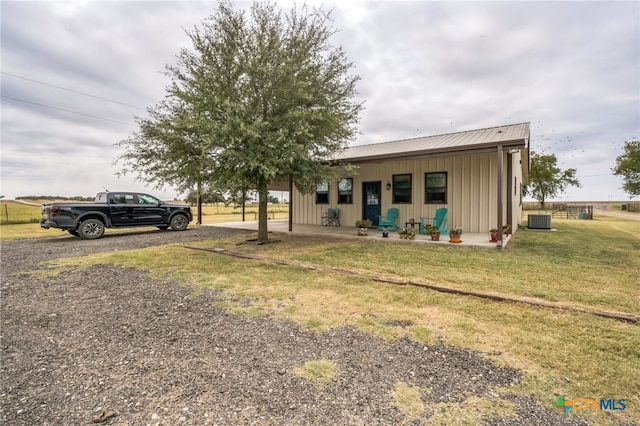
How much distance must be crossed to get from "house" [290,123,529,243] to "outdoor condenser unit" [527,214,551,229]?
235 centimetres

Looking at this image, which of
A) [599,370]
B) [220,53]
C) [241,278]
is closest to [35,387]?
[241,278]

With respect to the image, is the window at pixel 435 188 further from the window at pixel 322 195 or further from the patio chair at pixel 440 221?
the window at pixel 322 195

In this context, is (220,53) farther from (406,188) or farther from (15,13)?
(406,188)

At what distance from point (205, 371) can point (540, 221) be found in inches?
564

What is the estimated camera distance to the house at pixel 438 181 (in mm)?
8828

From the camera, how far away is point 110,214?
1020cm

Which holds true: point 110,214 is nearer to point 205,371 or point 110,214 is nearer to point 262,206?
point 262,206

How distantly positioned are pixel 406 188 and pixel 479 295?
7.55m

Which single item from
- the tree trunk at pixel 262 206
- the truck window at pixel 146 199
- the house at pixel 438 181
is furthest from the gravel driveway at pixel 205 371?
the truck window at pixel 146 199

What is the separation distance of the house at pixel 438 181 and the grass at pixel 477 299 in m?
2.48

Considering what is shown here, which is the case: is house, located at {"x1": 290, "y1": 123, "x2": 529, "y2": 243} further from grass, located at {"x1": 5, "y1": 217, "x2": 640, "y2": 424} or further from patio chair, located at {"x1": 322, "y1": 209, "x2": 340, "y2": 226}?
grass, located at {"x1": 5, "y1": 217, "x2": 640, "y2": 424}

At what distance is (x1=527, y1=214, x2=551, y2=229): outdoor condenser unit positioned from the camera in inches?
475

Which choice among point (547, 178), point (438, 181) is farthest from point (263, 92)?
point (547, 178)

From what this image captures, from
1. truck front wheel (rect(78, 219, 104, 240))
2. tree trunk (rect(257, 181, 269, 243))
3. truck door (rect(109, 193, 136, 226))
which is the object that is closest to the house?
tree trunk (rect(257, 181, 269, 243))
